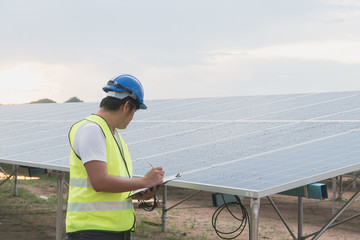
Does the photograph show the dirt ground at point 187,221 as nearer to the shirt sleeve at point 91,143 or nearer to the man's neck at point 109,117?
the man's neck at point 109,117

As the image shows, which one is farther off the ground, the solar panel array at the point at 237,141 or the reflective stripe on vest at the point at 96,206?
the solar panel array at the point at 237,141

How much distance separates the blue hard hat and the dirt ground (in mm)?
9193

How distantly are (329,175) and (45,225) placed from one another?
1026cm

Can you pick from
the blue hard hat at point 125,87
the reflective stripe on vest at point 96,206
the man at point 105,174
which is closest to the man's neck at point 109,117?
the man at point 105,174

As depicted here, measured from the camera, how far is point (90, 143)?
3242mm

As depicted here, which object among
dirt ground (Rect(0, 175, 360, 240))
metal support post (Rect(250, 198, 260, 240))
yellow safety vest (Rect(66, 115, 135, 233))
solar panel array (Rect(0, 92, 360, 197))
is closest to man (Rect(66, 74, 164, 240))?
yellow safety vest (Rect(66, 115, 135, 233))

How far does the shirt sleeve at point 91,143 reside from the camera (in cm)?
323

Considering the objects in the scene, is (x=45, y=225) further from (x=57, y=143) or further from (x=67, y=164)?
(x=67, y=164)

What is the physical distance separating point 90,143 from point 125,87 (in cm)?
50

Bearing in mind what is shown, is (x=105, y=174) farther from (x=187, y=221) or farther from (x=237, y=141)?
(x=187, y=221)

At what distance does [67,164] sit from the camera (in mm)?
7934

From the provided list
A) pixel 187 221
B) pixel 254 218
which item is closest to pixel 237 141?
pixel 254 218

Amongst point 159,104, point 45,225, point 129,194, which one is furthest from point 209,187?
point 159,104

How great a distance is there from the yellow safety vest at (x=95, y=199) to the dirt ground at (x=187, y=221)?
29.8 feet
